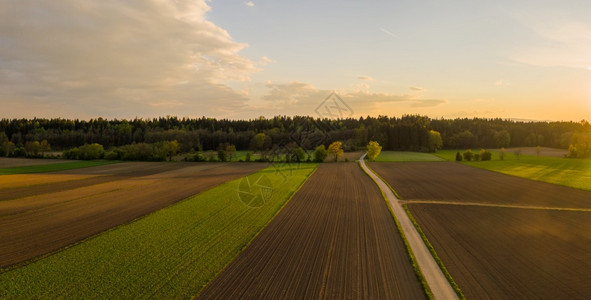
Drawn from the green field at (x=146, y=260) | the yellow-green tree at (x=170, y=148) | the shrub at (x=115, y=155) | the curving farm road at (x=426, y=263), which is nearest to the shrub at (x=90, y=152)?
the shrub at (x=115, y=155)

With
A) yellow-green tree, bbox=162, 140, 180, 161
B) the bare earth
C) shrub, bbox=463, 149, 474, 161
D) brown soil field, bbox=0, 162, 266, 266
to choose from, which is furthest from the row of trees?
the bare earth

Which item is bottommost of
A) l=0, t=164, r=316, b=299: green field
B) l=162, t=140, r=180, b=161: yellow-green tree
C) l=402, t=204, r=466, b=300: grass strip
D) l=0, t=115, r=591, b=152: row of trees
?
l=402, t=204, r=466, b=300: grass strip

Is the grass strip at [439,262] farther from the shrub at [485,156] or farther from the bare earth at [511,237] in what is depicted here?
the shrub at [485,156]

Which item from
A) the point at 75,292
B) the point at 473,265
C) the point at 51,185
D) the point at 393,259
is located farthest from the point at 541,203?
the point at 51,185

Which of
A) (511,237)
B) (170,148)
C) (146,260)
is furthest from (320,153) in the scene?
(146,260)

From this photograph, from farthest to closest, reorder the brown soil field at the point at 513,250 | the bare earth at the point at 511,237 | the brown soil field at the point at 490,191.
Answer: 1. the brown soil field at the point at 490,191
2. the bare earth at the point at 511,237
3. the brown soil field at the point at 513,250

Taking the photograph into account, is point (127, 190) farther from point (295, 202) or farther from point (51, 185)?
point (295, 202)

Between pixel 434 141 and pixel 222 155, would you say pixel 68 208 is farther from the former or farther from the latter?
pixel 434 141

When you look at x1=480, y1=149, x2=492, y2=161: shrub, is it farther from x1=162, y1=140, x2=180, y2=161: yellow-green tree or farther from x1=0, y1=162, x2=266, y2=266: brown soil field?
x1=162, y1=140, x2=180, y2=161: yellow-green tree
